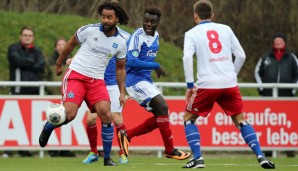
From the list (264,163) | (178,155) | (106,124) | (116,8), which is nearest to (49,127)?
(106,124)

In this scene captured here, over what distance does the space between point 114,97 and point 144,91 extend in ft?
1.96

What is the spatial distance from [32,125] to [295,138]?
473 centimetres

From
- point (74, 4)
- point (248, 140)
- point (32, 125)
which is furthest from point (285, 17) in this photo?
point (248, 140)

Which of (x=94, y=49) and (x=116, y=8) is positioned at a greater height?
(x=116, y=8)

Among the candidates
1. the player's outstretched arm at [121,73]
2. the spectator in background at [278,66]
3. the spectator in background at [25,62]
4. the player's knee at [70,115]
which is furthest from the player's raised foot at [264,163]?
the spectator in background at [278,66]

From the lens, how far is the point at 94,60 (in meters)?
17.4

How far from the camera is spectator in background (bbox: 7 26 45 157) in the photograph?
21844 mm

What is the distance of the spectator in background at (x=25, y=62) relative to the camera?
21844mm

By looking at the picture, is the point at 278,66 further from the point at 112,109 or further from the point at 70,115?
the point at 70,115

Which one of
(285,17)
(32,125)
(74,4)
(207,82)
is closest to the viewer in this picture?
(207,82)

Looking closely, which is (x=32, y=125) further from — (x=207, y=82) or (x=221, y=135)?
(x=207, y=82)

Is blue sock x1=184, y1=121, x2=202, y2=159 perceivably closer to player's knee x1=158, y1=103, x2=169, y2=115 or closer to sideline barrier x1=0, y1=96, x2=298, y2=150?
player's knee x1=158, y1=103, x2=169, y2=115

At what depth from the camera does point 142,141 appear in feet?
71.8

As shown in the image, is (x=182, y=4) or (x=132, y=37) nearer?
(x=132, y=37)
